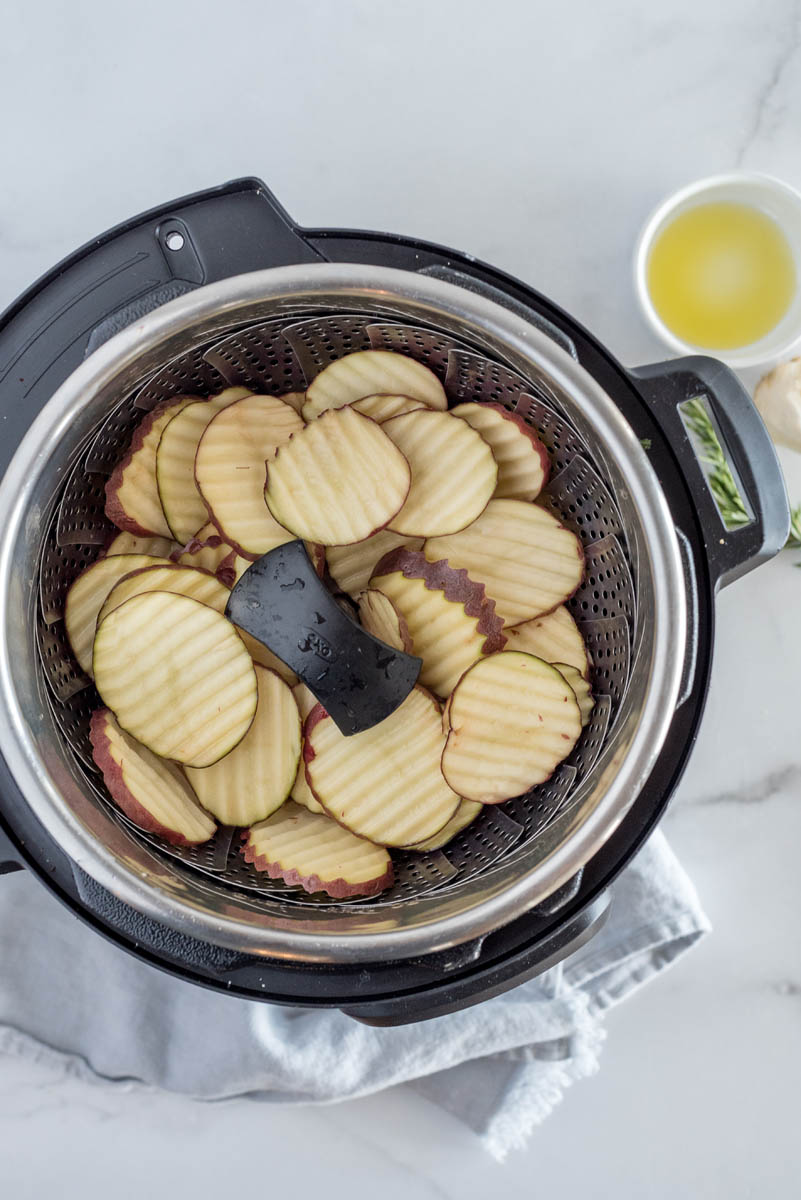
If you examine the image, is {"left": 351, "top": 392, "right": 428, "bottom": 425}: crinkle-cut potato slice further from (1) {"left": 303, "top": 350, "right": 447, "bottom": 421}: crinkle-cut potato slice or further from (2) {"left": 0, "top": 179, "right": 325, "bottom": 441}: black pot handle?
(2) {"left": 0, "top": 179, "right": 325, "bottom": 441}: black pot handle

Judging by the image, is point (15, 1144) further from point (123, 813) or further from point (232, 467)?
point (232, 467)

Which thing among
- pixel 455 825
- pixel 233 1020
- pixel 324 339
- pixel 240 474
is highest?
pixel 324 339

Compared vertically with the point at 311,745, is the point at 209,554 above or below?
above

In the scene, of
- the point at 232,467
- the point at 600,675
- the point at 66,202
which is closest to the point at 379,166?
the point at 66,202

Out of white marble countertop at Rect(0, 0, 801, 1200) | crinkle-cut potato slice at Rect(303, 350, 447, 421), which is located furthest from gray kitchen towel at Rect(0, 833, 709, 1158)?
crinkle-cut potato slice at Rect(303, 350, 447, 421)

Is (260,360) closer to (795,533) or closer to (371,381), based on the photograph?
(371,381)

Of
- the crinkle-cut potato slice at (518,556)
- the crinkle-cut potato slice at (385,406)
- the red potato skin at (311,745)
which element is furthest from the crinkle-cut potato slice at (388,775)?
the crinkle-cut potato slice at (385,406)

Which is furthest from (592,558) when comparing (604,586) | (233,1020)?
(233,1020)
